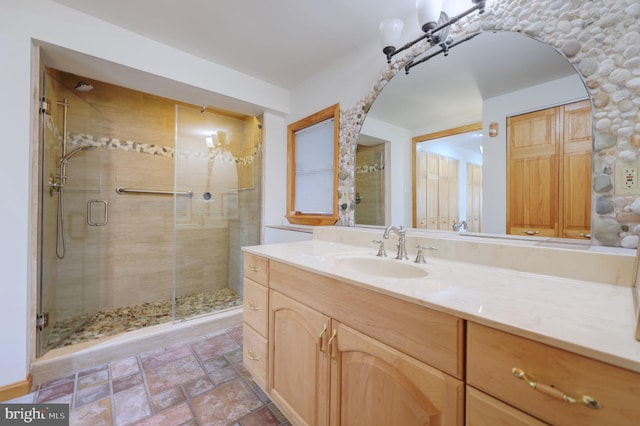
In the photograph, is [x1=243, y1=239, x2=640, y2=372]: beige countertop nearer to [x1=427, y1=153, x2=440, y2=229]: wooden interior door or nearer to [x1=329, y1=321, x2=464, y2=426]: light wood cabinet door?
[x1=329, y1=321, x2=464, y2=426]: light wood cabinet door

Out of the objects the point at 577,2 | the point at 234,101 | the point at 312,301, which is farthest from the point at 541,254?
the point at 234,101

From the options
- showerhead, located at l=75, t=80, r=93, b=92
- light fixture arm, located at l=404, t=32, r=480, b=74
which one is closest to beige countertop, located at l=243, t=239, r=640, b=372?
light fixture arm, located at l=404, t=32, r=480, b=74

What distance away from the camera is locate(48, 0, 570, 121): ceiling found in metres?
1.24

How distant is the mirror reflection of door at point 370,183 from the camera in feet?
5.61

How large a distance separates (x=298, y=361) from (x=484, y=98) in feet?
4.88

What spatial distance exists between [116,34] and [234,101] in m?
0.86

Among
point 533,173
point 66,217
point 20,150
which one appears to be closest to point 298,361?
point 533,173

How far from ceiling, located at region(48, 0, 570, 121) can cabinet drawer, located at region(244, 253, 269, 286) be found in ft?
4.19

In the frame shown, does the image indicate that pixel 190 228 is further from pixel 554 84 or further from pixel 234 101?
pixel 554 84

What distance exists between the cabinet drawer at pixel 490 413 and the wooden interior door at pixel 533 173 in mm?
835

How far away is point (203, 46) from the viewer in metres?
1.91
